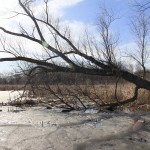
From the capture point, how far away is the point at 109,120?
8492mm

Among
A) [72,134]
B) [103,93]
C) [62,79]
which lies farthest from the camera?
[103,93]

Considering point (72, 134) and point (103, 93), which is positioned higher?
point (103, 93)

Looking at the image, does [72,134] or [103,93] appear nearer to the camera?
[72,134]

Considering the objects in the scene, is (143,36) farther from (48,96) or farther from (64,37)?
(48,96)

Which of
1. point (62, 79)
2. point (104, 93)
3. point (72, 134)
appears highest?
point (62, 79)

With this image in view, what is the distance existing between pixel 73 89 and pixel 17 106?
2.34 meters

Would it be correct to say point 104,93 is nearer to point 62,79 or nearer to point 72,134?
point 62,79

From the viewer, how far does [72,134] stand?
6.58 metres

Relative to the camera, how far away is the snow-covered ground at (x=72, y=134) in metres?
5.54

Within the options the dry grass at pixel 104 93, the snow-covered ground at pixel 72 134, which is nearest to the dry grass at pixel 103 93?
the dry grass at pixel 104 93

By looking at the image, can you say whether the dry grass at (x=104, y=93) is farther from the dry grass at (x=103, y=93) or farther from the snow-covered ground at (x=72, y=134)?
the snow-covered ground at (x=72, y=134)

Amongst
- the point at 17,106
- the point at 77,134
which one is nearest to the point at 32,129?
the point at 77,134

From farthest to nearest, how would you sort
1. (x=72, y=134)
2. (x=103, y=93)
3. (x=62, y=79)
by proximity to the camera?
1. (x=103, y=93)
2. (x=62, y=79)
3. (x=72, y=134)

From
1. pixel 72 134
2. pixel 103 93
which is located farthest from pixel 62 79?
pixel 72 134
